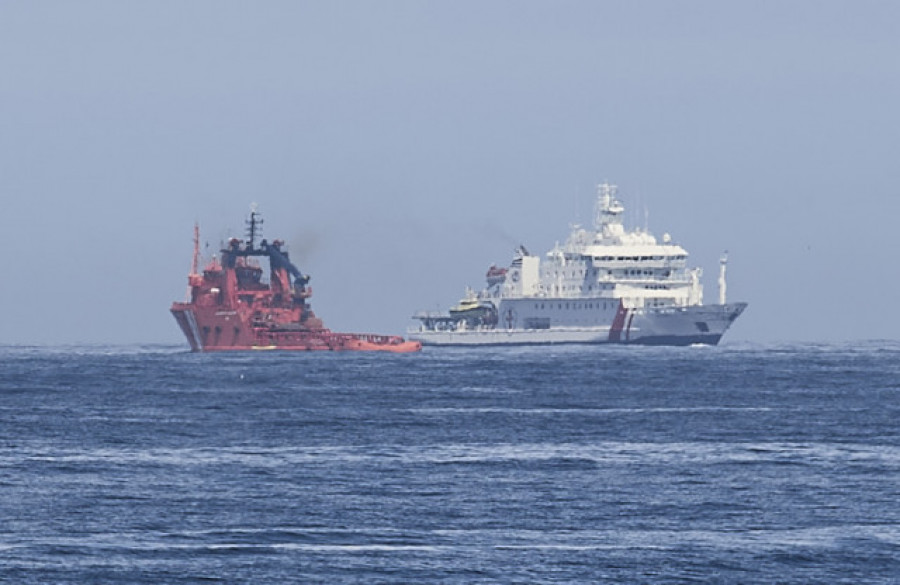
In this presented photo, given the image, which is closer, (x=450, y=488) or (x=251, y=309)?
(x=450, y=488)

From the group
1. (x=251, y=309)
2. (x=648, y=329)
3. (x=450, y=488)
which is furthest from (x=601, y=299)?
(x=450, y=488)

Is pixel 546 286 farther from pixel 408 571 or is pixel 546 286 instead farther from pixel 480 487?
pixel 408 571

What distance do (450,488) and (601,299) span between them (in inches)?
5124

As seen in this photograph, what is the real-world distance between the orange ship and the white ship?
19304mm

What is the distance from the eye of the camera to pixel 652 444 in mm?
51406

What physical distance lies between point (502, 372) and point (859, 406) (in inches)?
1845

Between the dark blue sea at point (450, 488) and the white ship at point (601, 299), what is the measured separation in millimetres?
87883

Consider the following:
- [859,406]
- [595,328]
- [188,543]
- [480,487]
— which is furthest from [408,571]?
[595,328]

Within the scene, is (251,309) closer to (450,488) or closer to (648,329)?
(648,329)

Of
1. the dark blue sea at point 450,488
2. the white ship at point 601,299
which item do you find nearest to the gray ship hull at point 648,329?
the white ship at point 601,299

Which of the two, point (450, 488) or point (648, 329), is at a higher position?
point (648, 329)

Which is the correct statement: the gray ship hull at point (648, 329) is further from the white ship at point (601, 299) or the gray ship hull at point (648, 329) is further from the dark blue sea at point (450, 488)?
the dark blue sea at point (450, 488)

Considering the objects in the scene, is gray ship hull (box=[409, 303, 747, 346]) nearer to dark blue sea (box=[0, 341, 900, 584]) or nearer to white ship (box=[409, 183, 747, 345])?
white ship (box=[409, 183, 747, 345])

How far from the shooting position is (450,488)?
39.9 meters
